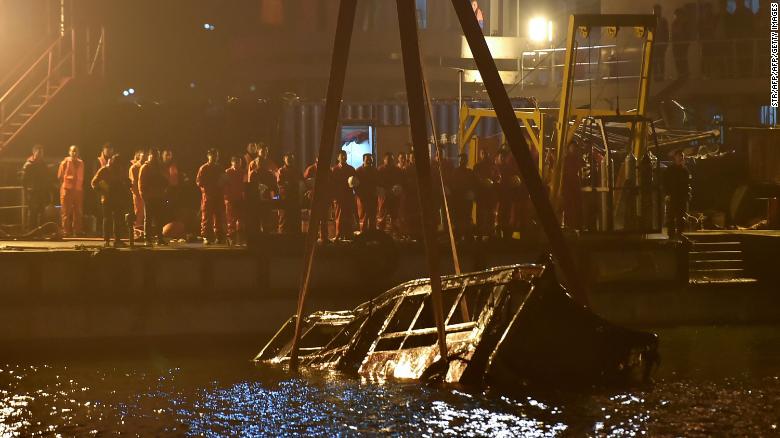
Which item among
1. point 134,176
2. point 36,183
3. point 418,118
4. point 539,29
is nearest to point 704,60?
point 539,29

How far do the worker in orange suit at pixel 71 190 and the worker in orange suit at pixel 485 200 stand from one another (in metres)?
7.14

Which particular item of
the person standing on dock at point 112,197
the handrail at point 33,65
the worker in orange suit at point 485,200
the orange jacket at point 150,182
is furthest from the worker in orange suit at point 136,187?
the worker in orange suit at point 485,200

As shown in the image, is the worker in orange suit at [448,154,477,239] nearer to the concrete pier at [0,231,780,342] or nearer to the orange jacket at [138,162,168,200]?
the concrete pier at [0,231,780,342]

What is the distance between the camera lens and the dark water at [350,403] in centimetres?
1223

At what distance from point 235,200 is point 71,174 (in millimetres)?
3337

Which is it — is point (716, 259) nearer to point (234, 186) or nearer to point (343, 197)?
point (343, 197)

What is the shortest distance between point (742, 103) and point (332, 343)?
20.7 meters

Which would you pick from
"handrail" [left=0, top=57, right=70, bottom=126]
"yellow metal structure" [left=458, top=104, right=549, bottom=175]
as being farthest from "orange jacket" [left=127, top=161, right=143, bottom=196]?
"yellow metal structure" [left=458, top=104, right=549, bottom=175]

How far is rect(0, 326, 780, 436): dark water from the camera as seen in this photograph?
12.2 metres

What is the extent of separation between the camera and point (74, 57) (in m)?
26.8

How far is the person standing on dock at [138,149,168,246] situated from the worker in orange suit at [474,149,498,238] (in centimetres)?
521

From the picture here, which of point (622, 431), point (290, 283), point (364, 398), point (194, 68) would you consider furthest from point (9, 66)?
point (622, 431)

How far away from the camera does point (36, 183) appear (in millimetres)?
22812

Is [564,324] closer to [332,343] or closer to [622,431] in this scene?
[622,431]
